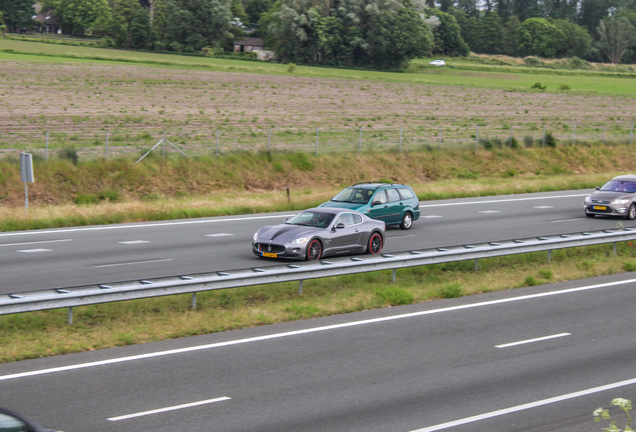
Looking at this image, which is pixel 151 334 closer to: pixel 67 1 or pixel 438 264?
pixel 438 264

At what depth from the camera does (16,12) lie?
418ft

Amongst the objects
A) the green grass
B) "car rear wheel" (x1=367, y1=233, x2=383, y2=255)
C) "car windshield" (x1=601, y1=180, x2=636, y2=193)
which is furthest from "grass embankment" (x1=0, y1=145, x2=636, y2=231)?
the green grass

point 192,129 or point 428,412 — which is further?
point 192,129

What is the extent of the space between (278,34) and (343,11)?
9228 mm

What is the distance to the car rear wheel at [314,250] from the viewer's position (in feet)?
56.4

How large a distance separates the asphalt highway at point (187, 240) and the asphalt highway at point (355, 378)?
5.04 m

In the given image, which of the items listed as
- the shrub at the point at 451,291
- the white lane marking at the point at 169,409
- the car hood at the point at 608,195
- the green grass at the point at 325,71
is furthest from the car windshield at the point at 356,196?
the green grass at the point at 325,71

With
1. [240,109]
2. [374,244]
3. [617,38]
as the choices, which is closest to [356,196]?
[374,244]

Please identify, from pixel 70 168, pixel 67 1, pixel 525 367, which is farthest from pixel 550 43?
pixel 525 367

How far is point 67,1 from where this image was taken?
14600 cm

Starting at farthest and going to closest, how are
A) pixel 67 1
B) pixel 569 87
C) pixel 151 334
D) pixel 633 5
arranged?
pixel 633 5 → pixel 67 1 → pixel 569 87 → pixel 151 334

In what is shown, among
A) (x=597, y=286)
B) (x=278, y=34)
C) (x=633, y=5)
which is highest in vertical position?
(x=633, y=5)

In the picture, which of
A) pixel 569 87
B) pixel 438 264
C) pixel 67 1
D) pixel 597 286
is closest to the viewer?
pixel 597 286

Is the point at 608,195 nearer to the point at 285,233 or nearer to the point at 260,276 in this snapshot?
the point at 285,233
